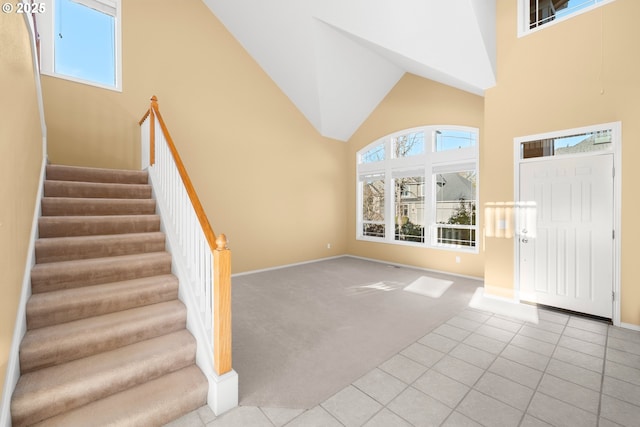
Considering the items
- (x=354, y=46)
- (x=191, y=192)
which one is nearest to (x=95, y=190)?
(x=191, y=192)

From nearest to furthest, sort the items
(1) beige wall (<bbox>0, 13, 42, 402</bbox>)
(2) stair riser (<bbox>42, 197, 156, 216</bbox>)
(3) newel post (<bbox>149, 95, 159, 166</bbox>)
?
(1) beige wall (<bbox>0, 13, 42, 402</bbox>), (2) stair riser (<bbox>42, 197, 156, 216</bbox>), (3) newel post (<bbox>149, 95, 159, 166</bbox>)

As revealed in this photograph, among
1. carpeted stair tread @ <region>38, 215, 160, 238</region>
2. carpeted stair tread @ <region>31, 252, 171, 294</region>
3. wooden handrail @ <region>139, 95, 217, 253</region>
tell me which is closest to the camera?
wooden handrail @ <region>139, 95, 217, 253</region>

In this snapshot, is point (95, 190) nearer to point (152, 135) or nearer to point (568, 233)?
point (152, 135)

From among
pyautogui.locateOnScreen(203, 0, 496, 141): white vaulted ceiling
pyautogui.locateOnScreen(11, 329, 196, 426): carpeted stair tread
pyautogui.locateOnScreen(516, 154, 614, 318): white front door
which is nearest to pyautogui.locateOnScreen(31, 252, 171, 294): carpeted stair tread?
pyautogui.locateOnScreen(11, 329, 196, 426): carpeted stair tread

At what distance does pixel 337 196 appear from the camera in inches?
287

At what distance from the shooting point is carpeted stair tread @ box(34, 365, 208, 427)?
160cm

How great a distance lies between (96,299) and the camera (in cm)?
214

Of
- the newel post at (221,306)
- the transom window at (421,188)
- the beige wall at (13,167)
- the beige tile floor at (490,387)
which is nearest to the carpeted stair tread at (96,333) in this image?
the beige wall at (13,167)

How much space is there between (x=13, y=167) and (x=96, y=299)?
1.06 metres

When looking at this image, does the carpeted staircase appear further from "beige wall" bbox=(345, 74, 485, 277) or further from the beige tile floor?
"beige wall" bbox=(345, 74, 485, 277)

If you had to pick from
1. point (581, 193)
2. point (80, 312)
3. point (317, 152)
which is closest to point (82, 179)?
point (80, 312)

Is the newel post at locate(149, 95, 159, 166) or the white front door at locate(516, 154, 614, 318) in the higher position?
the newel post at locate(149, 95, 159, 166)

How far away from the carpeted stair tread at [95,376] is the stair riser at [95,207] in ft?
5.55

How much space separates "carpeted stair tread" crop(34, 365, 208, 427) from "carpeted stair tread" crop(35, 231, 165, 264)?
4.40 ft
